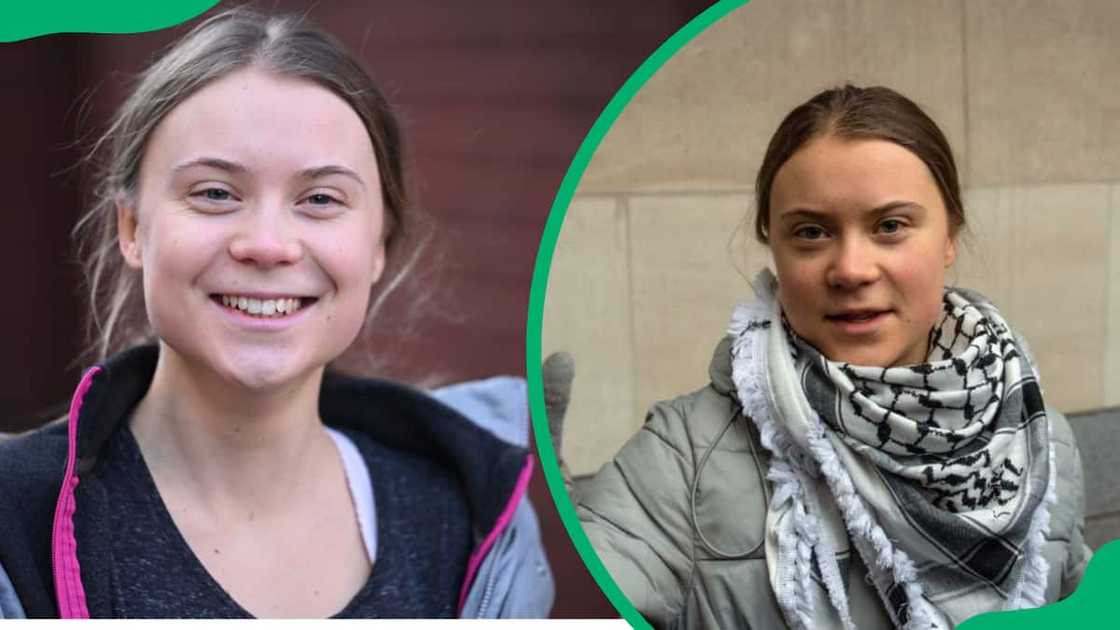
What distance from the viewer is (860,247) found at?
1767 millimetres

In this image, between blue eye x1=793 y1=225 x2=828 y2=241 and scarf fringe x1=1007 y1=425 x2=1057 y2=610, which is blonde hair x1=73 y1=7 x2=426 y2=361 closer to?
blue eye x1=793 y1=225 x2=828 y2=241

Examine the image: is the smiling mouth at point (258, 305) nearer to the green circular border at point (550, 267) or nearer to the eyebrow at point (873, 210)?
the green circular border at point (550, 267)

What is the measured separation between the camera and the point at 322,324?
1.98m

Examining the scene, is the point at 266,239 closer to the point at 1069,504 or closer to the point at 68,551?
the point at 68,551

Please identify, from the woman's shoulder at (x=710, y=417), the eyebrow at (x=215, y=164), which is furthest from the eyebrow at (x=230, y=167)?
the woman's shoulder at (x=710, y=417)

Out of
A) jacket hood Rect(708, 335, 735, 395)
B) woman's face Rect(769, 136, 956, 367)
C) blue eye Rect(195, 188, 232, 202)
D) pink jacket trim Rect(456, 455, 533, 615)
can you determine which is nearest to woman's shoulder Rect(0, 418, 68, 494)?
blue eye Rect(195, 188, 232, 202)

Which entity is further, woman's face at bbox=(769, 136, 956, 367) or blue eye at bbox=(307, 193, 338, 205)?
blue eye at bbox=(307, 193, 338, 205)

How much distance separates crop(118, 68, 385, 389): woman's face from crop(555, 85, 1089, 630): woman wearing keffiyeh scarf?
0.57m

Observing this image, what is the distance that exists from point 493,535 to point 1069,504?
0.95 metres

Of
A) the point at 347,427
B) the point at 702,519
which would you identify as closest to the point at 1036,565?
the point at 702,519

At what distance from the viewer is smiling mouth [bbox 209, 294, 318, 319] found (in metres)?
1.94

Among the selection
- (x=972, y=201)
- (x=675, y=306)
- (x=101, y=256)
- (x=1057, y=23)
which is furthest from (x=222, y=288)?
(x=1057, y=23)

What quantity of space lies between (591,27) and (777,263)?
0.60 metres

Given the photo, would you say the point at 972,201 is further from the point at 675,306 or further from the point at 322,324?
the point at 322,324
